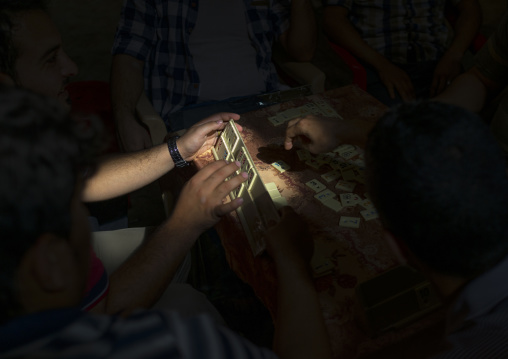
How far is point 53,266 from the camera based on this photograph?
23.8 inches

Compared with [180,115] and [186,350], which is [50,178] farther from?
[180,115]

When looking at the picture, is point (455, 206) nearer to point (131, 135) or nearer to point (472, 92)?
point (472, 92)

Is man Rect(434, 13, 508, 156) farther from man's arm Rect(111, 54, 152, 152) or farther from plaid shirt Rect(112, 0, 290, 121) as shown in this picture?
man's arm Rect(111, 54, 152, 152)

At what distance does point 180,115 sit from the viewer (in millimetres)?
1982

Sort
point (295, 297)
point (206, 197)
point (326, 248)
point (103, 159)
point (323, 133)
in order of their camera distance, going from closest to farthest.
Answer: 1. point (295, 297)
2. point (326, 248)
3. point (206, 197)
4. point (323, 133)
5. point (103, 159)

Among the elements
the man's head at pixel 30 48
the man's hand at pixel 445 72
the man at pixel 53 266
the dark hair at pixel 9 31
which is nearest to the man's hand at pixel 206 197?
the man at pixel 53 266

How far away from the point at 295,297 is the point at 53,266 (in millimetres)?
599

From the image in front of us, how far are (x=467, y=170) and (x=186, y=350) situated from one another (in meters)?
0.61

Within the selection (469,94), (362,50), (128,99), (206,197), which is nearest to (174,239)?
(206,197)

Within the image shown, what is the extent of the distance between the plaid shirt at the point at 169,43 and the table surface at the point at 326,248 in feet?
2.71

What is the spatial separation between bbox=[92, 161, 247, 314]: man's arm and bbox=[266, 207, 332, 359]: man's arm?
8.7 inches

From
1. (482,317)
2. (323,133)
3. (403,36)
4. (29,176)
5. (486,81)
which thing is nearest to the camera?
(29,176)

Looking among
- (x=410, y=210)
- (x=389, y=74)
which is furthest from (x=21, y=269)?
(x=389, y=74)

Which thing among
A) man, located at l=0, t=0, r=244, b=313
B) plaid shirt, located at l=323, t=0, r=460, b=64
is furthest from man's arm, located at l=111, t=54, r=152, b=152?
plaid shirt, located at l=323, t=0, r=460, b=64
